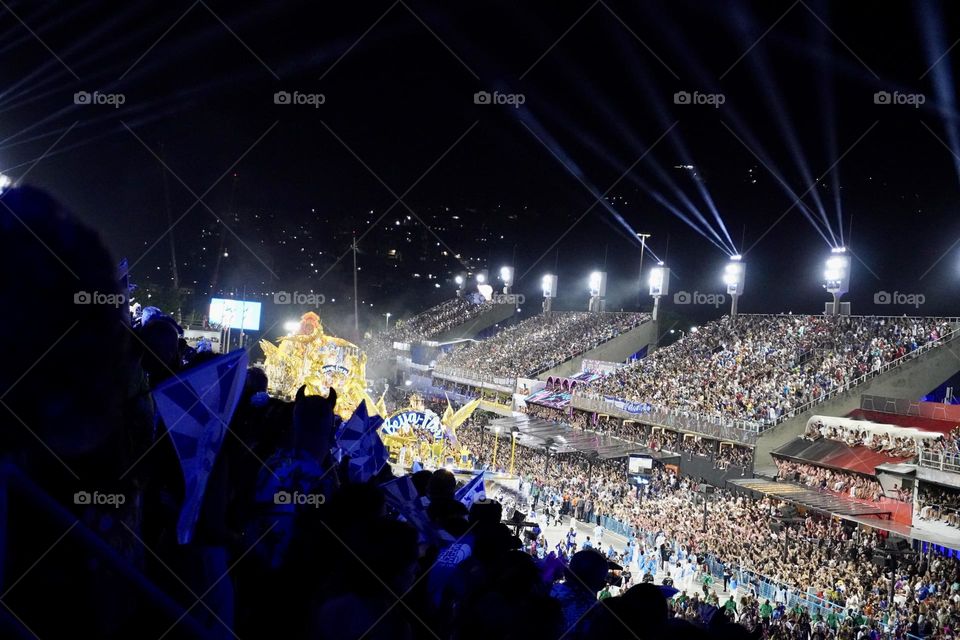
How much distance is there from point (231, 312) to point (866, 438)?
95.8 ft

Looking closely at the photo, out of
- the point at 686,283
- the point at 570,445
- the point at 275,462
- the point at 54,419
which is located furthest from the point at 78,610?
the point at 686,283

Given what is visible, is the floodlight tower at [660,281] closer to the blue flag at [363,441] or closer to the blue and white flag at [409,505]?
the blue flag at [363,441]

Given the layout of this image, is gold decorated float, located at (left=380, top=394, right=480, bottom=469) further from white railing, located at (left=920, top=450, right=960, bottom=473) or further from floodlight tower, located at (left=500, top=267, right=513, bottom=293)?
floodlight tower, located at (left=500, top=267, right=513, bottom=293)

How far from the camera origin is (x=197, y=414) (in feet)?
9.58

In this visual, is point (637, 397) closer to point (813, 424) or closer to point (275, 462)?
point (813, 424)

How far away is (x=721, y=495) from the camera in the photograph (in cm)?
2119

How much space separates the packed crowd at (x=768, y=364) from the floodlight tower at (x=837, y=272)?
1719mm

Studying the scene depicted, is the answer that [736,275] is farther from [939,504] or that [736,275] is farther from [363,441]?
[363,441]

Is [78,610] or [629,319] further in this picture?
[629,319]

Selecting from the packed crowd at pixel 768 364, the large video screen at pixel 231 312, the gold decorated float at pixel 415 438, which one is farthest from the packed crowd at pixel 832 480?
the large video screen at pixel 231 312

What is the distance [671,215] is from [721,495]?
1307 inches
